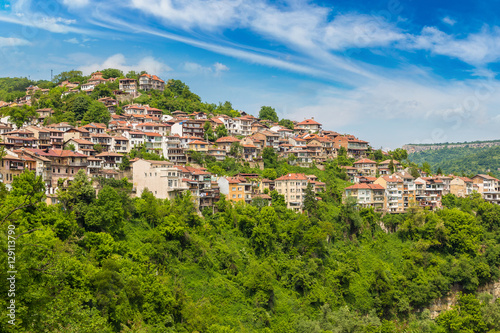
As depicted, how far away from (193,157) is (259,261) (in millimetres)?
19358

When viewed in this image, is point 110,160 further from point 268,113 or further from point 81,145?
point 268,113

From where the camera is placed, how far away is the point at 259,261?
44.2m

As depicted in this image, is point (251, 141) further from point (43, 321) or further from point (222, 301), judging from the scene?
point (43, 321)

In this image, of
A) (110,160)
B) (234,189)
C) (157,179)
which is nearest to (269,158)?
(234,189)

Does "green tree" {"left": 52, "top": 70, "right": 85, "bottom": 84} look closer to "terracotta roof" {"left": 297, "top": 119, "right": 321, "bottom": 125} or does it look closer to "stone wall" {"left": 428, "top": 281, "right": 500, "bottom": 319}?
"terracotta roof" {"left": 297, "top": 119, "right": 321, "bottom": 125}

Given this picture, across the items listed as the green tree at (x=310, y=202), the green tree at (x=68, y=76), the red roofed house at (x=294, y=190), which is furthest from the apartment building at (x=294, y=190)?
the green tree at (x=68, y=76)

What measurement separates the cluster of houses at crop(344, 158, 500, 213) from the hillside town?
141 millimetres

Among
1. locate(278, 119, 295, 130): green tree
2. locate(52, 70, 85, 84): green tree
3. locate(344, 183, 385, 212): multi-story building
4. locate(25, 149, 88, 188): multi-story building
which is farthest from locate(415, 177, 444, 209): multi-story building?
locate(52, 70, 85, 84): green tree

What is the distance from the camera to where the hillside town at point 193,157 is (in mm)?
45219

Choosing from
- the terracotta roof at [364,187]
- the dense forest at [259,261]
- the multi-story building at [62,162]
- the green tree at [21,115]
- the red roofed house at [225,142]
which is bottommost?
the dense forest at [259,261]

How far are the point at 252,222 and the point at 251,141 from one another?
20.8m

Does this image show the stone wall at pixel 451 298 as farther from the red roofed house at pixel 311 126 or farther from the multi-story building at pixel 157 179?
the red roofed house at pixel 311 126

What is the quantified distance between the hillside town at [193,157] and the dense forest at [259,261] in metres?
2.38

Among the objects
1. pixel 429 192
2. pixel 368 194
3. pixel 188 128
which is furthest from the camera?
pixel 429 192
